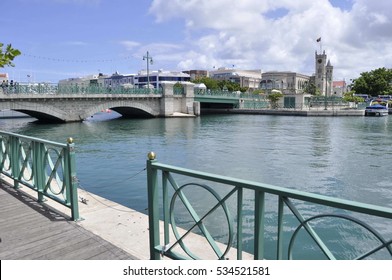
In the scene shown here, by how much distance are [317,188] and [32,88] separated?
114ft

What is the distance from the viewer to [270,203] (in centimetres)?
904

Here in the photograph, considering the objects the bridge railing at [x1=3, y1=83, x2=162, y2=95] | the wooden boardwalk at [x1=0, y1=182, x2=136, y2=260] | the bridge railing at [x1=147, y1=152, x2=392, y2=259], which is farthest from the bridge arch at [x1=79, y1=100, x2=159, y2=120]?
the wooden boardwalk at [x1=0, y1=182, x2=136, y2=260]

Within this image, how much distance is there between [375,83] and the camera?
89.4 m

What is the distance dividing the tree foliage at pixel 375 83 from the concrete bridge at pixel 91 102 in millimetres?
56615

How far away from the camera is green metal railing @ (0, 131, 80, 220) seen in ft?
16.6

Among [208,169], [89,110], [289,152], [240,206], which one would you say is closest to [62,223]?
[240,206]

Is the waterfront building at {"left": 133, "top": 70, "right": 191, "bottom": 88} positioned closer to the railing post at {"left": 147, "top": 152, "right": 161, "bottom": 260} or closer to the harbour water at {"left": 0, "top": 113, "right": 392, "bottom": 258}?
the harbour water at {"left": 0, "top": 113, "right": 392, "bottom": 258}

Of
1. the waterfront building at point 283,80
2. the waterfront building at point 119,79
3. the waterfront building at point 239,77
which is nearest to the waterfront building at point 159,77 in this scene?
the waterfront building at point 119,79

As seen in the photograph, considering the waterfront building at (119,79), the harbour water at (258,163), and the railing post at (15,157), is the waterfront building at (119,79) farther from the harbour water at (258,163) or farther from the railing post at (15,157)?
the railing post at (15,157)

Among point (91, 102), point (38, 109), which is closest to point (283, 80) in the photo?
point (91, 102)

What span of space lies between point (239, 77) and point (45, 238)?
142 metres

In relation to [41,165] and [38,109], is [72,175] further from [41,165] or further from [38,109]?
[38,109]

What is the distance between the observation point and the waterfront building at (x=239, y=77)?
14325 cm
